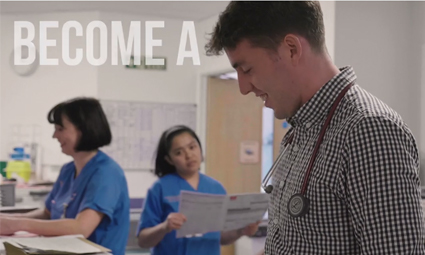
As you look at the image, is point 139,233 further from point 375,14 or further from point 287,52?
point 375,14

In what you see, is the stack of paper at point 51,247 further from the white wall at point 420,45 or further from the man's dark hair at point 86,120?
the white wall at point 420,45

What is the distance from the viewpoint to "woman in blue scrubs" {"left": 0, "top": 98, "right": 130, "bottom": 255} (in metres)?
1.89

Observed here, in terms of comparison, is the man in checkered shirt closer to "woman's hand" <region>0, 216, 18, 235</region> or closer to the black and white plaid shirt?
the black and white plaid shirt

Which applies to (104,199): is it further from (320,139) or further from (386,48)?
(386,48)

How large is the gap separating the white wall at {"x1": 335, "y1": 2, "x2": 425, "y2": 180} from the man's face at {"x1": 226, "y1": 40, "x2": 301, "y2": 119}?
2359mm

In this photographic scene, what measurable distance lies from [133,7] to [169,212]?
2823 mm

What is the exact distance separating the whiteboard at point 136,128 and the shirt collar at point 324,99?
13.6 ft

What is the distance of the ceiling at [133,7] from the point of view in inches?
188

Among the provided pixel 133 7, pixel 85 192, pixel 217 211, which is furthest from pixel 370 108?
pixel 133 7

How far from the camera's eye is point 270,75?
3.34 ft

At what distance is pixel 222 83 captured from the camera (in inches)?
210

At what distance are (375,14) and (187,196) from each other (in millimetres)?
1769

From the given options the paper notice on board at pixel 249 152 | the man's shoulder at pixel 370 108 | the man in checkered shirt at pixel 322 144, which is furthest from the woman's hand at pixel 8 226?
the paper notice on board at pixel 249 152

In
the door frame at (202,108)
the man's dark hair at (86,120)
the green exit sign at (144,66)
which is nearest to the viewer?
the man's dark hair at (86,120)
